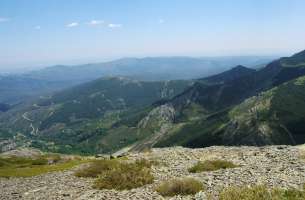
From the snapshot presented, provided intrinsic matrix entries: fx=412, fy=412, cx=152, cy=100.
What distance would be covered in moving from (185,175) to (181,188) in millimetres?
7898

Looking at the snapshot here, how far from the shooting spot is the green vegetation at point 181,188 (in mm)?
29188

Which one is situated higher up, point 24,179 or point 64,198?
point 64,198

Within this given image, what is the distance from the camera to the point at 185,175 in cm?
3725

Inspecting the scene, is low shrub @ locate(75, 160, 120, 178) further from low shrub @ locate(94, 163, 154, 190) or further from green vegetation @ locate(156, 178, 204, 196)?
green vegetation @ locate(156, 178, 204, 196)

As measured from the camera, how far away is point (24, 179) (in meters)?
47.0

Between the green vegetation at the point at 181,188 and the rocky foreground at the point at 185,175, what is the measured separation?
0.65 metres

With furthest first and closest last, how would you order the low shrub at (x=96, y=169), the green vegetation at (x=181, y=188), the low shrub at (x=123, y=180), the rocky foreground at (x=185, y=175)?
the low shrub at (x=96, y=169) → the low shrub at (x=123, y=180) → the rocky foreground at (x=185, y=175) → the green vegetation at (x=181, y=188)

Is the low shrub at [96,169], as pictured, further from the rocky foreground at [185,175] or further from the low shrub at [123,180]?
the low shrub at [123,180]

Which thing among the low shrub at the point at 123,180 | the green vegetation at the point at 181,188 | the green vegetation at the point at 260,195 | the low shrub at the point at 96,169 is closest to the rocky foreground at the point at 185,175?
the green vegetation at the point at 181,188

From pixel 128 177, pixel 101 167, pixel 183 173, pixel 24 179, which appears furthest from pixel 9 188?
pixel 183 173

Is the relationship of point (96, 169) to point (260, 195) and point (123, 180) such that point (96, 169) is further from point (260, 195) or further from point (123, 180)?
point (260, 195)

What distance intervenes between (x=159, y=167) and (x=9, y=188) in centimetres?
1534

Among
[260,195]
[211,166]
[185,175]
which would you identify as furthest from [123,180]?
[260,195]

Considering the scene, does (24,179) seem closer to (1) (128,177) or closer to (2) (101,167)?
(2) (101,167)
